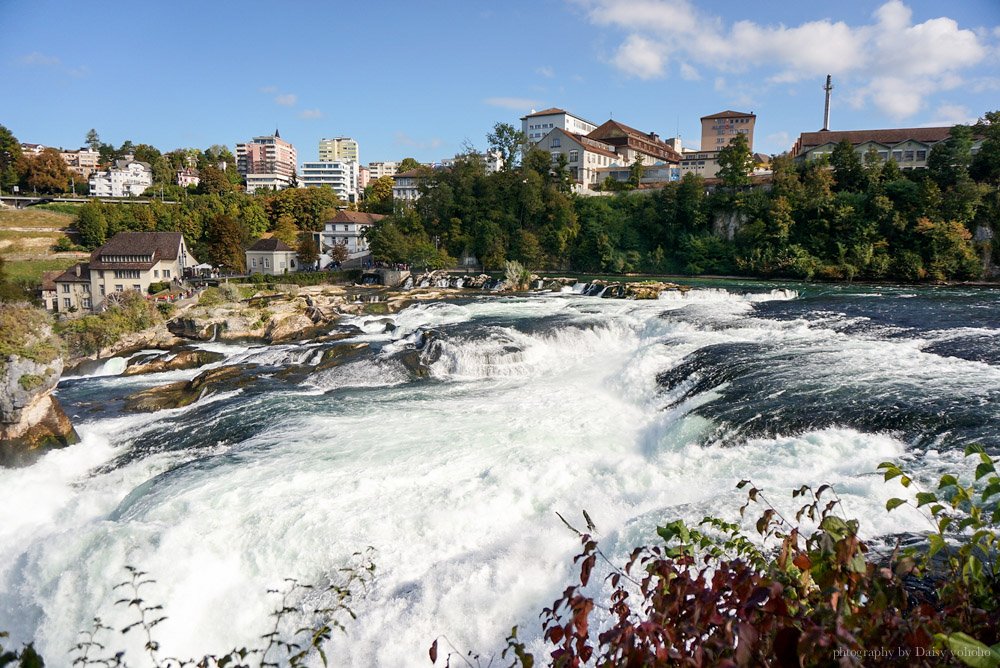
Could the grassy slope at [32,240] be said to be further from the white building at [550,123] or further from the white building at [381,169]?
the white building at [381,169]

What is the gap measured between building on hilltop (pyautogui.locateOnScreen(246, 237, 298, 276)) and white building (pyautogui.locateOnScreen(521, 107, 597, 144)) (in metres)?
43.5

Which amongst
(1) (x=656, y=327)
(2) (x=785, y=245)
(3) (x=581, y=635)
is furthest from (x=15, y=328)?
(2) (x=785, y=245)

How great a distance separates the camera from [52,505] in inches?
410

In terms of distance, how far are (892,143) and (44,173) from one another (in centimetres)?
9523

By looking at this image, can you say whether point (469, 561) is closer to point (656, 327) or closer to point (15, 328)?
point (15, 328)

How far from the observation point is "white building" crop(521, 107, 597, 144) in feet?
261

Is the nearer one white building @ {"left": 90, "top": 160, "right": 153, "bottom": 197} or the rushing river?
the rushing river

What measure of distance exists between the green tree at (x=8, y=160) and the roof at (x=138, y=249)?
51869 mm

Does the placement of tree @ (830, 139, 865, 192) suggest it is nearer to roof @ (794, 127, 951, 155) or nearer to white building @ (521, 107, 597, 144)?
roof @ (794, 127, 951, 155)

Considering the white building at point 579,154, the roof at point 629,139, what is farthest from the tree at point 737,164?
the roof at point 629,139

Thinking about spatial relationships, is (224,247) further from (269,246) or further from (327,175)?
(327,175)

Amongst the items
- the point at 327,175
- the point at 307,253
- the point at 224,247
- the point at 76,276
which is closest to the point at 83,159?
the point at 327,175

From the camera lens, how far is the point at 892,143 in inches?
1912

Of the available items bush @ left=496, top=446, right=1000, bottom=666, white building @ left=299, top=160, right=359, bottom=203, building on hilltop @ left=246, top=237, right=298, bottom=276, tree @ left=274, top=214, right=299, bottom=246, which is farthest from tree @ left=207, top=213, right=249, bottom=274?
white building @ left=299, top=160, right=359, bottom=203
